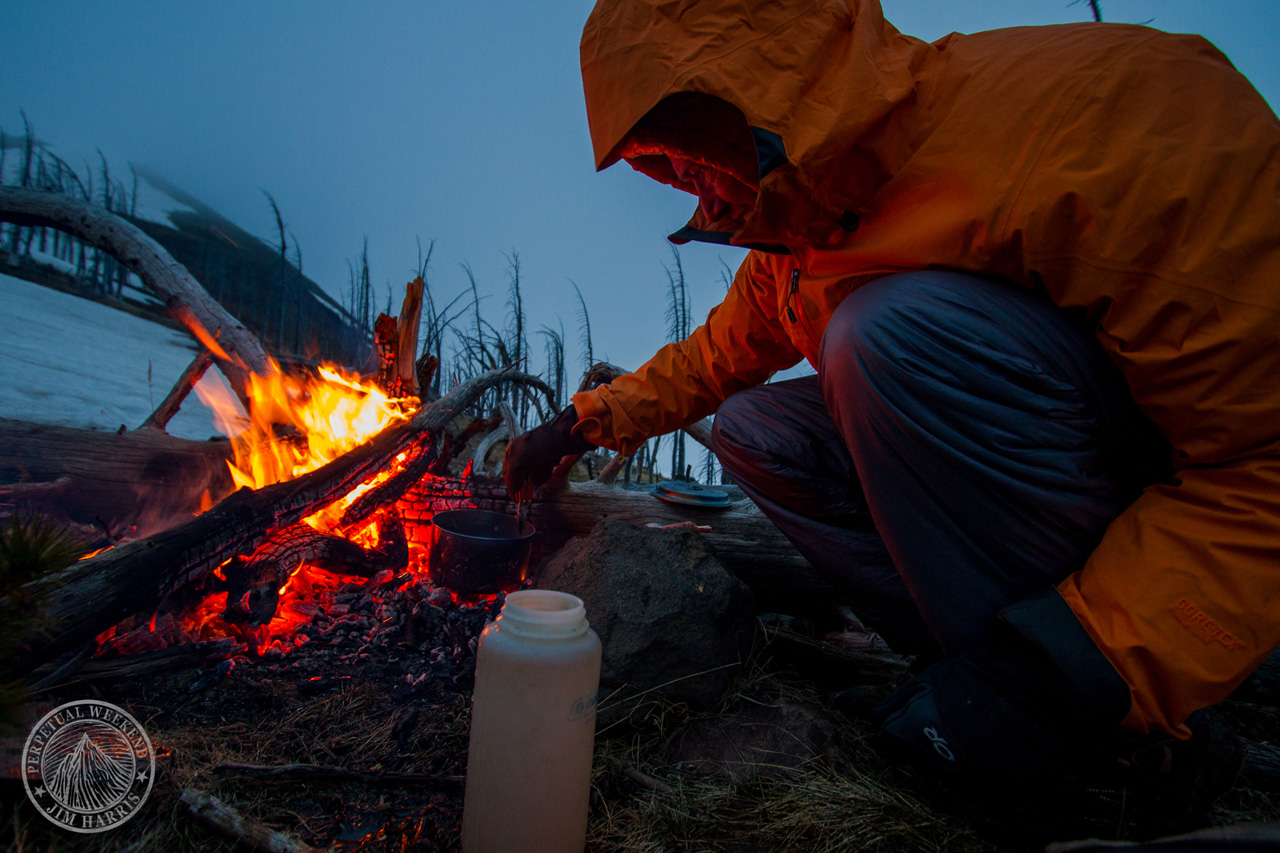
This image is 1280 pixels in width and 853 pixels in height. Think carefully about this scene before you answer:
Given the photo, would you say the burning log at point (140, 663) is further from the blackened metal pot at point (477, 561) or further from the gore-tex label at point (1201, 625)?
the gore-tex label at point (1201, 625)

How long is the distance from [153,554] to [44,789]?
1037mm

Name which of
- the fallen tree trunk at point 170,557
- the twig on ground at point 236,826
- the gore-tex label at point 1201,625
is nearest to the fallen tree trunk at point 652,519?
the fallen tree trunk at point 170,557

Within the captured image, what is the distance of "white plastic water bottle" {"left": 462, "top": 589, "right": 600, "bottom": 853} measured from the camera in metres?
1.10

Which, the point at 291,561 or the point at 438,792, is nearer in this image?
the point at 438,792

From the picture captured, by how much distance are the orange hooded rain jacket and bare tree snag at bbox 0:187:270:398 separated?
3.28 metres

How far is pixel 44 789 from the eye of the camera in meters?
1.07

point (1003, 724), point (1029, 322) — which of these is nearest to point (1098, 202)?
point (1029, 322)

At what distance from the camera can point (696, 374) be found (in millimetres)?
2438

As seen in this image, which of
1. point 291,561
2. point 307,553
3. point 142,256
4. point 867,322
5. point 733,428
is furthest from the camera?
point 142,256

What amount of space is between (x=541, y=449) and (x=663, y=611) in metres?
0.99

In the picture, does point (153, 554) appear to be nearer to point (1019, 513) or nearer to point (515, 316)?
point (1019, 513)

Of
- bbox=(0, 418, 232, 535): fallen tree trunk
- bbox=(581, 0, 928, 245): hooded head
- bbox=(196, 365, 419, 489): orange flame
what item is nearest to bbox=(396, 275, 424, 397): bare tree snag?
bbox=(196, 365, 419, 489): orange flame

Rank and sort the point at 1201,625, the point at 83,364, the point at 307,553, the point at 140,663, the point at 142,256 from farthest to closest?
the point at 83,364 → the point at 142,256 → the point at 307,553 → the point at 140,663 → the point at 1201,625

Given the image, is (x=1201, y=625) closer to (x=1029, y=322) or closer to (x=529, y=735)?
(x=1029, y=322)
